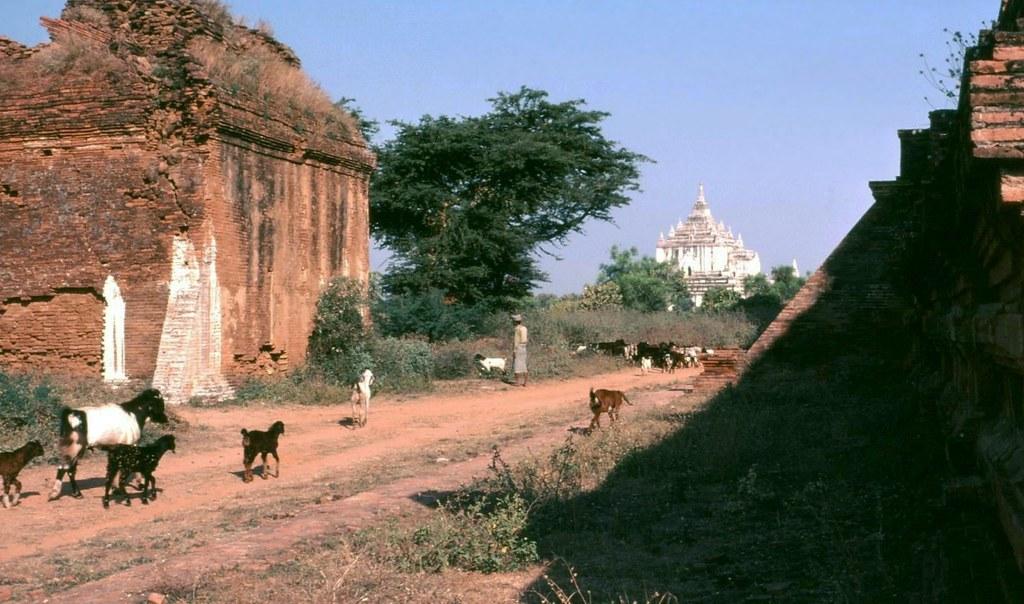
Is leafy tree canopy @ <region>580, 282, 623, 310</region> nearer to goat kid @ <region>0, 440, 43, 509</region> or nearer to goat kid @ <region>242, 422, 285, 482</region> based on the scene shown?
goat kid @ <region>242, 422, 285, 482</region>

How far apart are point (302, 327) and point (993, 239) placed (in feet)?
55.1

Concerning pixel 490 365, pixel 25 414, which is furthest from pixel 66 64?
pixel 490 365

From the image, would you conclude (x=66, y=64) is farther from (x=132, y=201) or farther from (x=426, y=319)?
(x=426, y=319)

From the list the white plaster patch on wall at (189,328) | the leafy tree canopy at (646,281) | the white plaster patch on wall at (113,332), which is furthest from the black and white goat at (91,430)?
the leafy tree canopy at (646,281)

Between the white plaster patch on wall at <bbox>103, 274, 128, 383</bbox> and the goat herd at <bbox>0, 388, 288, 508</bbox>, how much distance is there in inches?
268

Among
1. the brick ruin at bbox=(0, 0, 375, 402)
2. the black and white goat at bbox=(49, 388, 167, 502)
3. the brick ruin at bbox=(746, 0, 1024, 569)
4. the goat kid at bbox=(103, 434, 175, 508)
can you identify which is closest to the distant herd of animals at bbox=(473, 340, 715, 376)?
the brick ruin at bbox=(0, 0, 375, 402)

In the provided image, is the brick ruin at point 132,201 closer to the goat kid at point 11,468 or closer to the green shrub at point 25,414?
the green shrub at point 25,414

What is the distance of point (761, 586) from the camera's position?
5.71 meters

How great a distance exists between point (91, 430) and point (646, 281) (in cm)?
5751

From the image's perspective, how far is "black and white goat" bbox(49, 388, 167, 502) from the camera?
955 centimetres

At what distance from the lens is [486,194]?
35688 mm

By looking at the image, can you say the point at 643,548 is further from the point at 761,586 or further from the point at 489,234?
the point at 489,234

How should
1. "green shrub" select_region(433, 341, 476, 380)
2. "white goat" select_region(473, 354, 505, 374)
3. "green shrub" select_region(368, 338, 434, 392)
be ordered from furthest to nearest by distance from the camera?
"white goat" select_region(473, 354, 505, 374), "green shrub" select_region(433, 341, 476, 380), "green shrub" select_region(368, 338, 434, 392)

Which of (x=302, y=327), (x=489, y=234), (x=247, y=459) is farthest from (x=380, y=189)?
(x=247, y=459)
